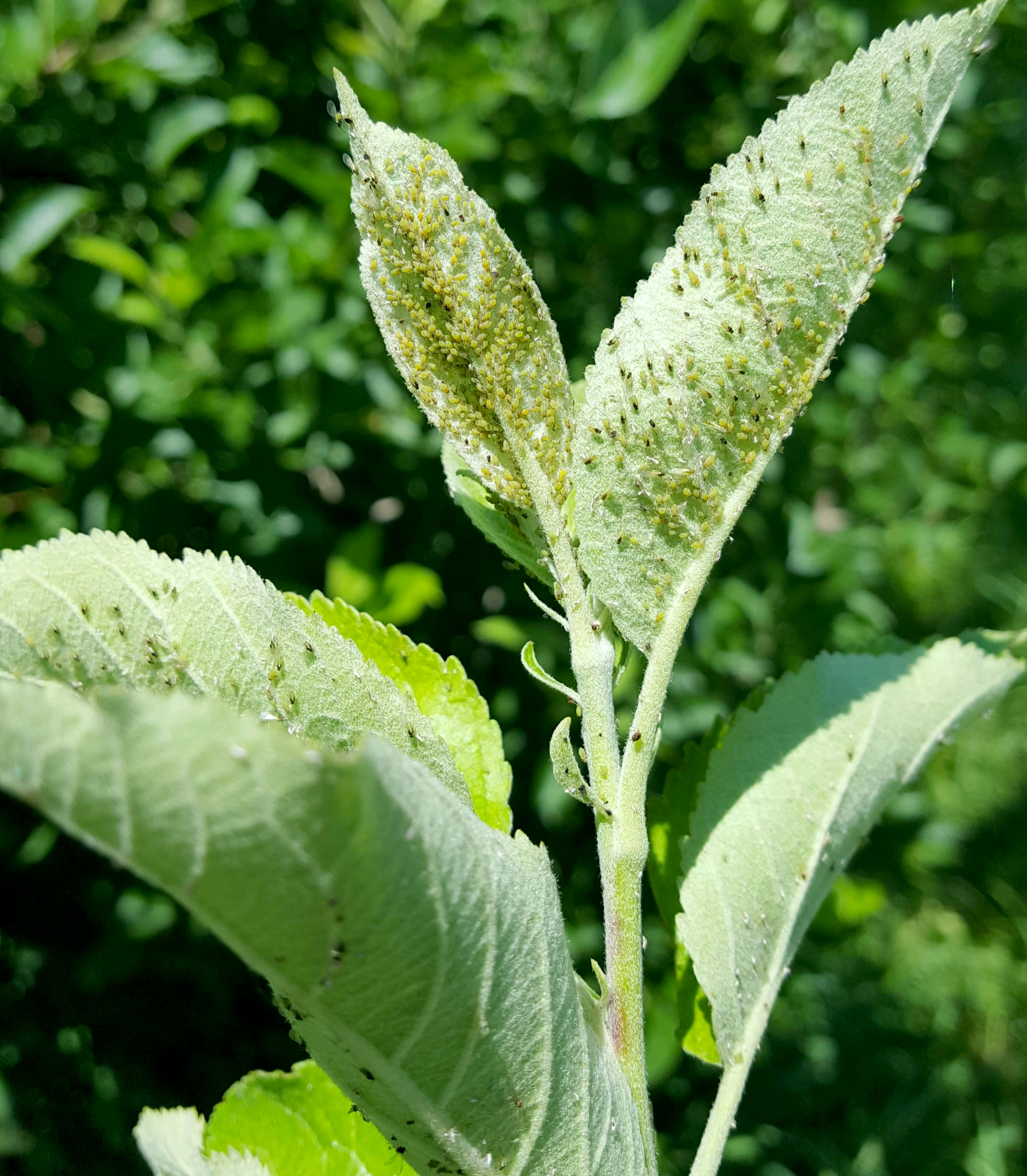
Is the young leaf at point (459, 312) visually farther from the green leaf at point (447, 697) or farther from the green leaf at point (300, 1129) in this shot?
the green leaf at point (300, 1129)

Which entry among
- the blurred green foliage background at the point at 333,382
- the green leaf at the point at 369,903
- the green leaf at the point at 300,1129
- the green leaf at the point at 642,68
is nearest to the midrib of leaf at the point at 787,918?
the green leaf at the point at 369,903

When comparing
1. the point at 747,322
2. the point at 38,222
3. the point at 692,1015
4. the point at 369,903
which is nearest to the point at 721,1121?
the point at 692,1015

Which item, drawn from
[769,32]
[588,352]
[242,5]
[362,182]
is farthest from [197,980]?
[769,32]

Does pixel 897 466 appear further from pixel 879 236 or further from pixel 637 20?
pixel 879 236

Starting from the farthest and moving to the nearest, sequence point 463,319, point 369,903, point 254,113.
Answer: point 254,113 → point 463,319 → point 369,903

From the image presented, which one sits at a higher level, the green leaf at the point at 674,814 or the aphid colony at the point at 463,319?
the aphid colony at the point at 463,319

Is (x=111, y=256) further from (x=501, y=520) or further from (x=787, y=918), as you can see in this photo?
(x=787, y=918)
